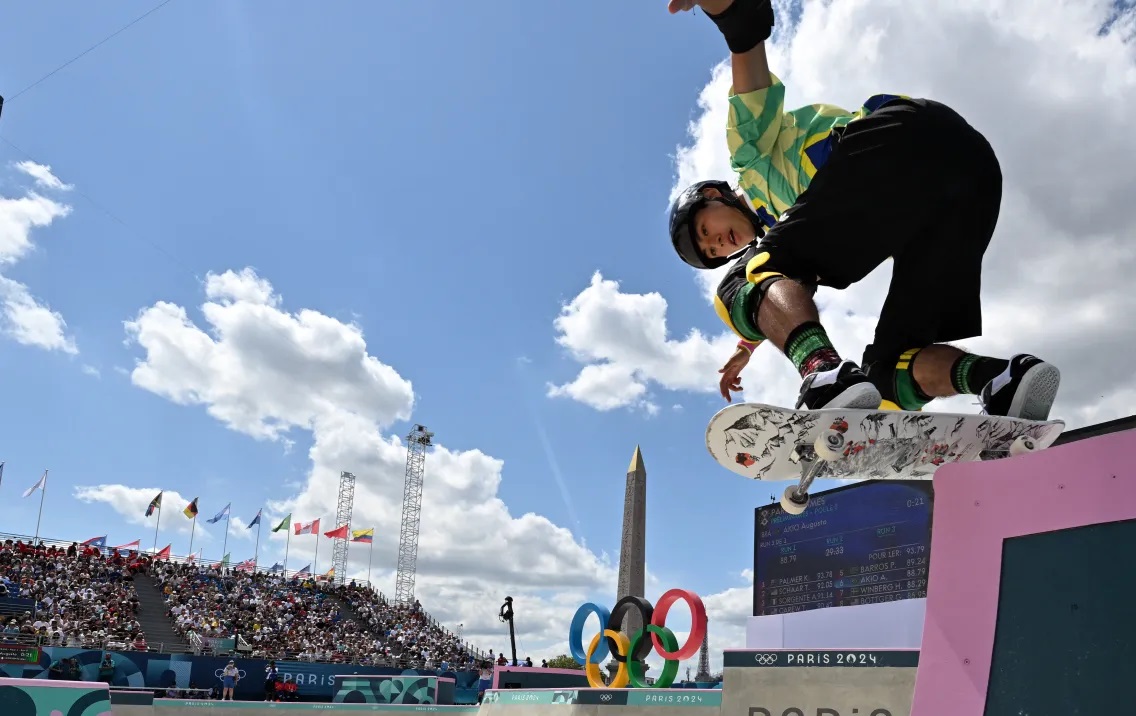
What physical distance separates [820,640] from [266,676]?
48.0 ft

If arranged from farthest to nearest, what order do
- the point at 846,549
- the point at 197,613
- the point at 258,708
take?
the point at 197,613, the point at 846,549, the point at 258,708

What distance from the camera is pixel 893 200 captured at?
255cm

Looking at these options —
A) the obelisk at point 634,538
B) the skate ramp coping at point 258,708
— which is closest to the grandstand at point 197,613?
the skate ramp coping at point 258,708

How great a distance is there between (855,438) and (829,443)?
0.29 feet

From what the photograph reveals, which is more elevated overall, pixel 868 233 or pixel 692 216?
pixel 692 216

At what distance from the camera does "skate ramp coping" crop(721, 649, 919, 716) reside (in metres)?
7.13

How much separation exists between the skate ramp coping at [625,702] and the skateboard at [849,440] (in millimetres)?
6688

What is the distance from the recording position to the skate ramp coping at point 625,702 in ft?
30.6

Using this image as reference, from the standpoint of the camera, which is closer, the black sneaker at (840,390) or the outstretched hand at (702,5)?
the black sneaker at (840,390)

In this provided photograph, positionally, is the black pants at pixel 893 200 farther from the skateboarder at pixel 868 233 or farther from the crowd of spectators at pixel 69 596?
the crowd of spectators at pixel 69 596

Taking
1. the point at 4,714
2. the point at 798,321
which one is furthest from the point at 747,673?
the point at 798,321

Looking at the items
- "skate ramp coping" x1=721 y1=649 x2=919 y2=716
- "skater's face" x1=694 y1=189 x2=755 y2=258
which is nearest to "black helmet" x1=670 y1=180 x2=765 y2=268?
"skater's face" x1=694 y1=189 x2=755 y2=258

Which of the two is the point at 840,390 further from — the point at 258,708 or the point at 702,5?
the point at 258,708

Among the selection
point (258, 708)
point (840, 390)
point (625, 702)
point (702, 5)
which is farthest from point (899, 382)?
point (258, 708)
